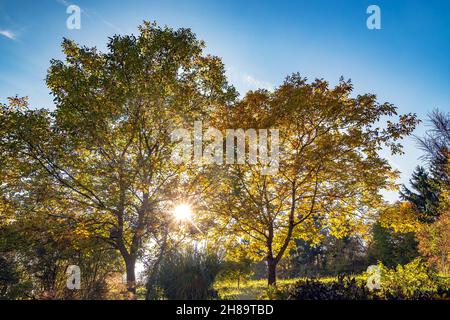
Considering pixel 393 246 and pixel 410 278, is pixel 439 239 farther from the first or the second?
pixel 410 278

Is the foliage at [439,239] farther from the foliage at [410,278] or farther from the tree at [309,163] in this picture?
the foliage at [410,278]

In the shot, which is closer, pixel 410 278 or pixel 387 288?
pixel 387 288

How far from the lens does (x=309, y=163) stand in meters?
10.5

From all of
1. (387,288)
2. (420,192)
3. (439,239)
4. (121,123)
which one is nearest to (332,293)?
(387,288)

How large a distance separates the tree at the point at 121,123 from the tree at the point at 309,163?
2176mm

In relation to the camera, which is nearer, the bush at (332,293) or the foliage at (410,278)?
the bush at (332,293)

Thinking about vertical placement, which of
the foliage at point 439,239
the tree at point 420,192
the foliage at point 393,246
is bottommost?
the foliage at point 393,246

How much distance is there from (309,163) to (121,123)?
749cm

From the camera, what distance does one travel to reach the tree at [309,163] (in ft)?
34.3

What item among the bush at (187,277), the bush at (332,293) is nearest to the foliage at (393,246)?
the bush at (187,277)

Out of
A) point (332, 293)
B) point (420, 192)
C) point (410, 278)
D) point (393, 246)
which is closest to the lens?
point (332, 293)

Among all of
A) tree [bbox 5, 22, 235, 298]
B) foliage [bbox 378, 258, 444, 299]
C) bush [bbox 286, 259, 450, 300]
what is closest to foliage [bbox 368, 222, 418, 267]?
foliage [bbox 378, 258, 444, 299]

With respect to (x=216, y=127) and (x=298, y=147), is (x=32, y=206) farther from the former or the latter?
(x=298, y=147)

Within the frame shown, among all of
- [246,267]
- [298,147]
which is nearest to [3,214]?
[246,267]
